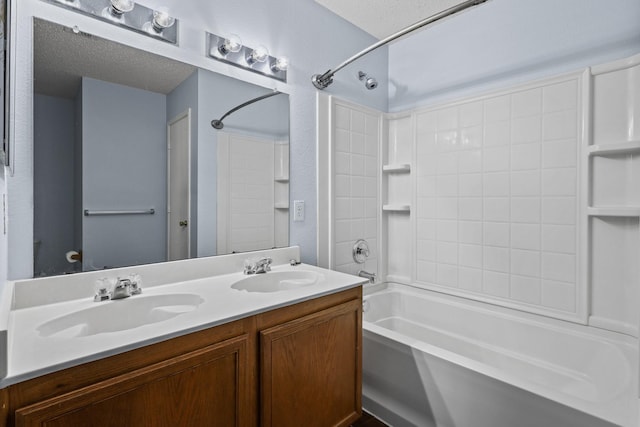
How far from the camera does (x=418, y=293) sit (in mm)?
2348

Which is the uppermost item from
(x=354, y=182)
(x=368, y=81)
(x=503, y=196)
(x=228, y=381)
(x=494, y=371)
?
(x=368, y=81)

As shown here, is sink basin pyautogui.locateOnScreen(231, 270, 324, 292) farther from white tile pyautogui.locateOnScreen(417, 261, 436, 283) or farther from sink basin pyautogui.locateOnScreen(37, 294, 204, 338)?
white tile pyautogui.locateOnScreen(417, 261, 436, 283)

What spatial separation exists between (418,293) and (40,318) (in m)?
2.09

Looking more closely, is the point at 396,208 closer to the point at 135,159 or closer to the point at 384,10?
the point at 384,10

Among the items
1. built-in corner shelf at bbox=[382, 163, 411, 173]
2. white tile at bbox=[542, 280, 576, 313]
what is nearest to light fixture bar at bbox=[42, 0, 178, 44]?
built-in corner shelf at bbox=[382, 163, 411, 173]

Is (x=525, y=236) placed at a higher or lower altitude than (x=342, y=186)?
lower

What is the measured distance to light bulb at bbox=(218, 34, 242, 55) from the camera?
156 cm

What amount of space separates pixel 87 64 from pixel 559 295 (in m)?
2.46

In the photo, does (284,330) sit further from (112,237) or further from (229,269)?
(112,237)

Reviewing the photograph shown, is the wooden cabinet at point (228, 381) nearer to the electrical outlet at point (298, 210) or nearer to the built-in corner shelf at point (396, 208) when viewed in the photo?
the electrical outlet at point (298, 210)

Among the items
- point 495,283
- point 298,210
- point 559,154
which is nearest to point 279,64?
point 298,210

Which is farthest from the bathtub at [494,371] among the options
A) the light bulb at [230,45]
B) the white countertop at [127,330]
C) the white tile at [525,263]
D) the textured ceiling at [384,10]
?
the textured ceiling at [384,10]

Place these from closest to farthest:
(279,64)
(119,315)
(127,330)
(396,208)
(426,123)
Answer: (127,330)
(119,315)
(279,64)
(426,123)
(396,208)

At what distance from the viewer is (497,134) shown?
1.97m
